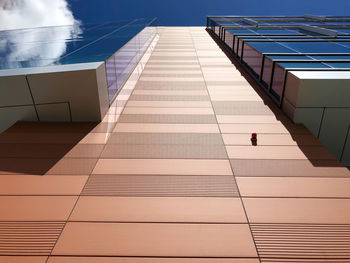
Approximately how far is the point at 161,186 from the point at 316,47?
Answer: 27.8 feet

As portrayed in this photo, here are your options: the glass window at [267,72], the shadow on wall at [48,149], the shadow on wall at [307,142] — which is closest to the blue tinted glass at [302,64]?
the glass window at [267,72]

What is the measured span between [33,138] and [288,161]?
397cm

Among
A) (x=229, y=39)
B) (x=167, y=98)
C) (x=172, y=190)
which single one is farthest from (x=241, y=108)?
(x=229, y=39)

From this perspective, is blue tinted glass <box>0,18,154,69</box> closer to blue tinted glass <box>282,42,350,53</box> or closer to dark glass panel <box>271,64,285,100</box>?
dark glass panel <box>271,64,285,100</box>

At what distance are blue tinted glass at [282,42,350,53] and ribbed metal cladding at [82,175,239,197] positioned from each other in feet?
22.8

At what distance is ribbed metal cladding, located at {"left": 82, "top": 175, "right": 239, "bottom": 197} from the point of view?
3258 millimetres

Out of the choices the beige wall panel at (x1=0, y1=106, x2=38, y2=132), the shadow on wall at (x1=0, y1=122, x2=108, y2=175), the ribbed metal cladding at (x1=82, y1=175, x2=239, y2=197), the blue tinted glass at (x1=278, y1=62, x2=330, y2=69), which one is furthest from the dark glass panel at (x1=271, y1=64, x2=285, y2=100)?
the beige wall panel at (x1=0, y1=106, x2=38, y2=132)

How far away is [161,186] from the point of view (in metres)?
3.38

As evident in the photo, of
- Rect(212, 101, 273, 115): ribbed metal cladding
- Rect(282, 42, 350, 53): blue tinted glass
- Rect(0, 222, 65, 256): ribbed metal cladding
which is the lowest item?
Rect(0, 222, 65, 256): ribbed metal cladding

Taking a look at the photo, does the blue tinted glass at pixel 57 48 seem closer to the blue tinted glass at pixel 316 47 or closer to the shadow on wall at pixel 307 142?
the shadow on wall at pixel 307 142

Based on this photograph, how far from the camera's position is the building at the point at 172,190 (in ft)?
8.30

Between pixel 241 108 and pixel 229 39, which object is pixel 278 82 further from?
pixel 229 39

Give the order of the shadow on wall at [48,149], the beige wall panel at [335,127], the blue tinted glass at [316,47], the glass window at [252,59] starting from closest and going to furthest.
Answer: the shadow on wall at [48,149] → the beige wall panel at [335,127] → the glass window at [252,59] → the blue tinted glass at [316,47]

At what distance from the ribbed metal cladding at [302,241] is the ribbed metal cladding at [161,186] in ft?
2.11
